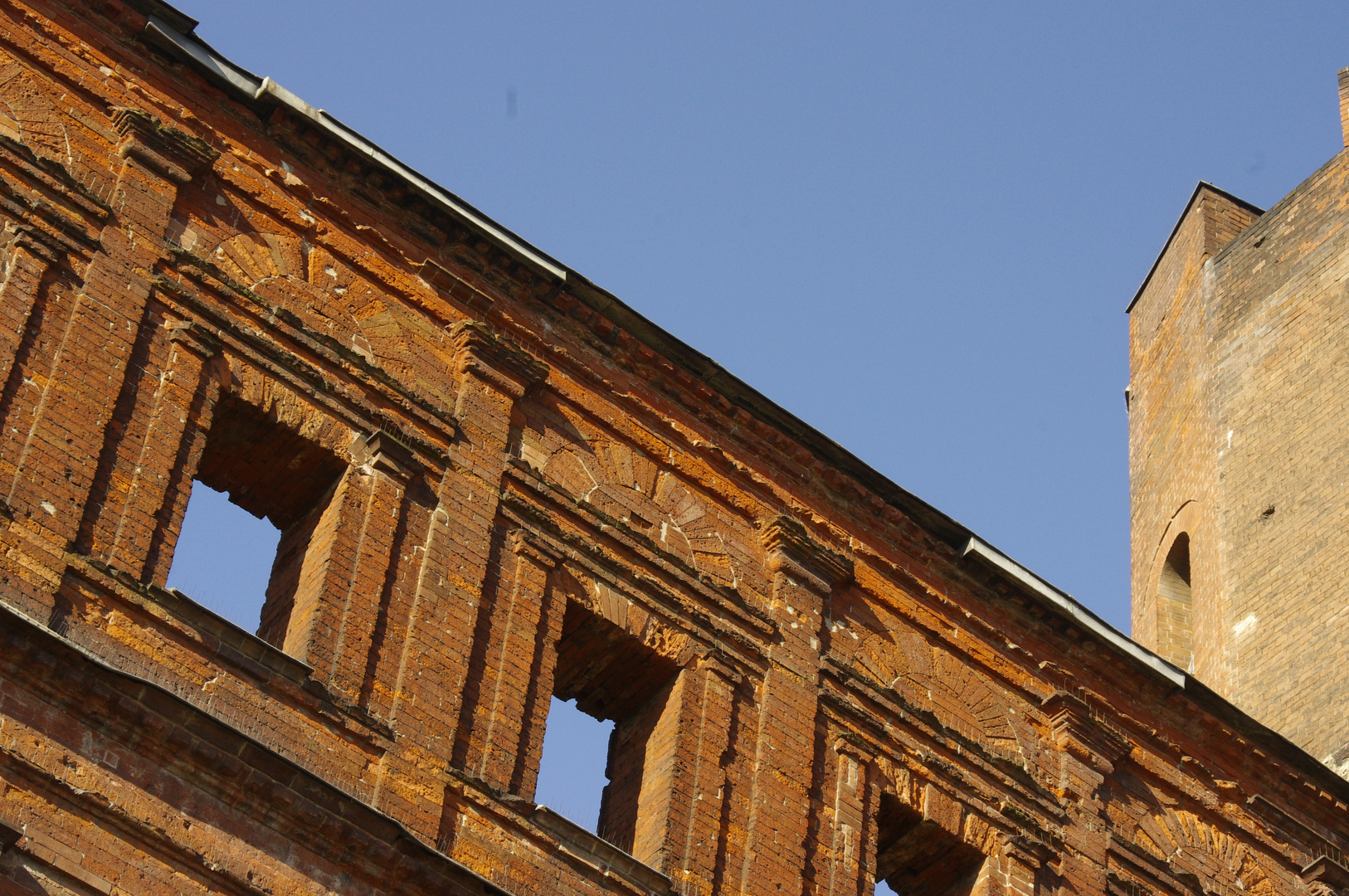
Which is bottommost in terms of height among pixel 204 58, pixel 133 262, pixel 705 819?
pixel 705 819

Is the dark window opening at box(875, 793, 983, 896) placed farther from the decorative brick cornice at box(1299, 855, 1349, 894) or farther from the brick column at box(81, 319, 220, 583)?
the brick column at box(81, 319, 220, 583)

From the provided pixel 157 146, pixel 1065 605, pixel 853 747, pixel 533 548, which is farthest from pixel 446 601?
pixel 1065 605

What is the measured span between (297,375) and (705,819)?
3.80m

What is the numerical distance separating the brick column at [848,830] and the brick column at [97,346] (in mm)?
5371

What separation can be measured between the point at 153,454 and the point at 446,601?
2.02 meters

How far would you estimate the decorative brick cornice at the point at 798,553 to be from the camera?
50.3 feet

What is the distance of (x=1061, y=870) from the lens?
1538 centimetres

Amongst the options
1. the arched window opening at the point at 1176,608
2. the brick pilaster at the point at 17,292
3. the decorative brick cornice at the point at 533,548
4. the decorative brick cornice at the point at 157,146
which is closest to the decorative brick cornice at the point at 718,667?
the decorative brick cornice at the point at 533,548

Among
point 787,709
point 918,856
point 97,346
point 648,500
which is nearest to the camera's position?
point 97,346

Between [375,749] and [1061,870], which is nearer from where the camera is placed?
[375,749]

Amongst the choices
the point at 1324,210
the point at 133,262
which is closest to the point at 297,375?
the point at 133,262

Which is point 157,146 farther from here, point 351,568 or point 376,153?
point 351,568

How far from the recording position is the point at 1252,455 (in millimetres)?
22984

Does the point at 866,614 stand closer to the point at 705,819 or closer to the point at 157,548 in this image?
the point at 705,819
